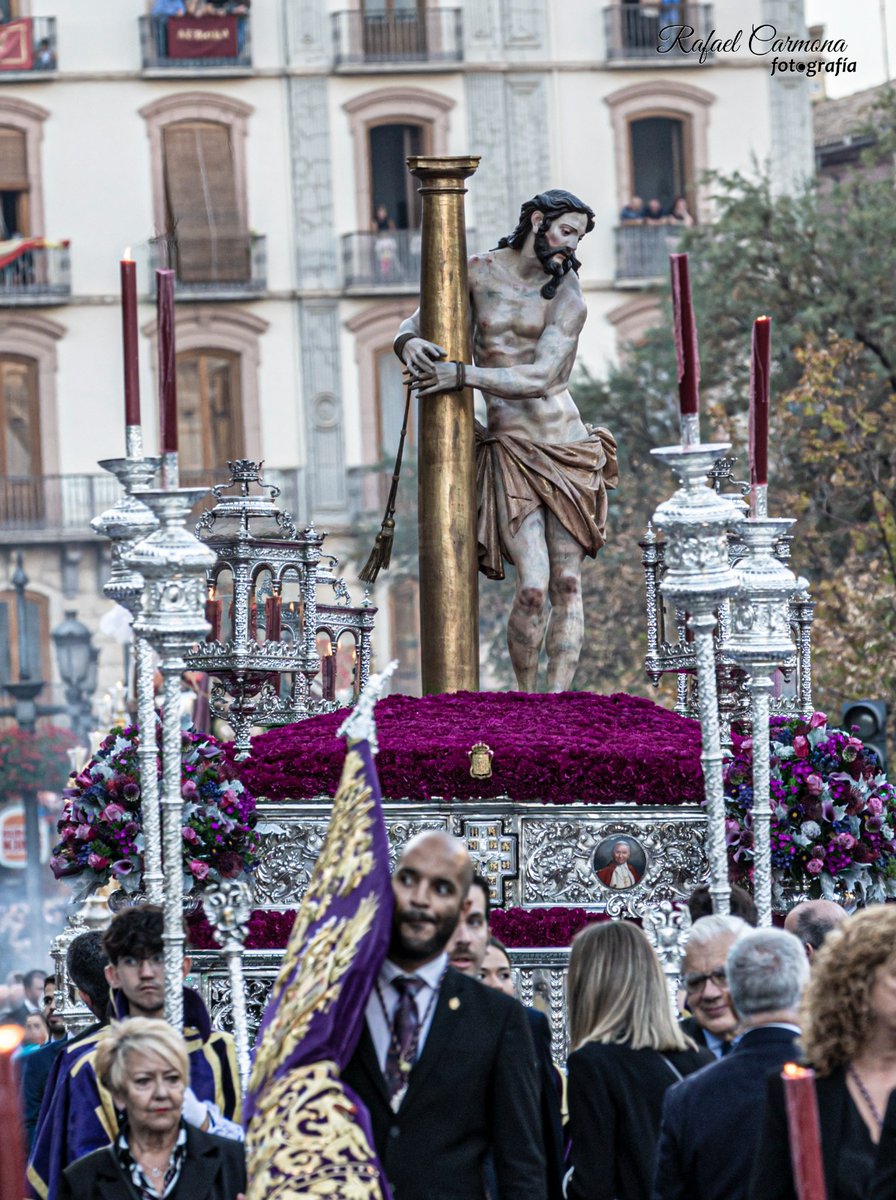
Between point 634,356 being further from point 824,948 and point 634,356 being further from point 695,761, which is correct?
point 824,948

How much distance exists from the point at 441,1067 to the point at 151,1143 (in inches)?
35.7

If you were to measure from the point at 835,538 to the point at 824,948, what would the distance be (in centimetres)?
2067

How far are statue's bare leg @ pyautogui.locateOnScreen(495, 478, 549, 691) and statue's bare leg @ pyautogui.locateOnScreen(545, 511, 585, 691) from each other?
5 cm

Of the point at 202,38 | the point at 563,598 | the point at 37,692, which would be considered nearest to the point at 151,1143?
the point at 563,598

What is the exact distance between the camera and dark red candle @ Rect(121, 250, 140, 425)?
24.9 feet

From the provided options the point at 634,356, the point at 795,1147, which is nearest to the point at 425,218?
the point at 795,1147

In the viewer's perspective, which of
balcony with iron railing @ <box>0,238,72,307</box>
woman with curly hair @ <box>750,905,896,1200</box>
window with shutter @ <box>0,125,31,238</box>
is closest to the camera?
woman with curly hair @ <box>750,905,896,1200</box>

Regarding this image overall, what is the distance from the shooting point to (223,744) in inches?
396

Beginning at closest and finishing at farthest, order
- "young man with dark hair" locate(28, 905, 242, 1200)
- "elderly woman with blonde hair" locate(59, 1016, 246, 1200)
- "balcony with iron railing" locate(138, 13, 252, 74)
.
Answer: "elderly woman with blonde hair" locate(59, 1016, 246, 1200) < "young man with dark hair" locate(28, 905, 242, 1200) < "balcony with iron railing" locate(138, 13, 252, 74)

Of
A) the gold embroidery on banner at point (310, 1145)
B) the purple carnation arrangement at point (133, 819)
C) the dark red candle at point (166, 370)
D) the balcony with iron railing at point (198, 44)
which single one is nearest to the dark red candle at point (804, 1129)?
the gold embroidery on banner at point (310, 1145)

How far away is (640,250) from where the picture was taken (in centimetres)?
3881

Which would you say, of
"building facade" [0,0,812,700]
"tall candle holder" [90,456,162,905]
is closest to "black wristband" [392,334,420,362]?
"tall candle holder" [90,456,162,905]

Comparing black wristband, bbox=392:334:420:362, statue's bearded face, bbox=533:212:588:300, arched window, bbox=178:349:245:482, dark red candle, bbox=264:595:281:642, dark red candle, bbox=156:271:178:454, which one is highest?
arched window, bbox=178:349:245:482

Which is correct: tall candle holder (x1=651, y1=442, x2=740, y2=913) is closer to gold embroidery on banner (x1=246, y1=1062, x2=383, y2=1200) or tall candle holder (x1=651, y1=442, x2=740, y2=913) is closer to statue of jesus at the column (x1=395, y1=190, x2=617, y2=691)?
gold embroidery on banner (x1=246, y1=1062, x2=383, y2=1200)
